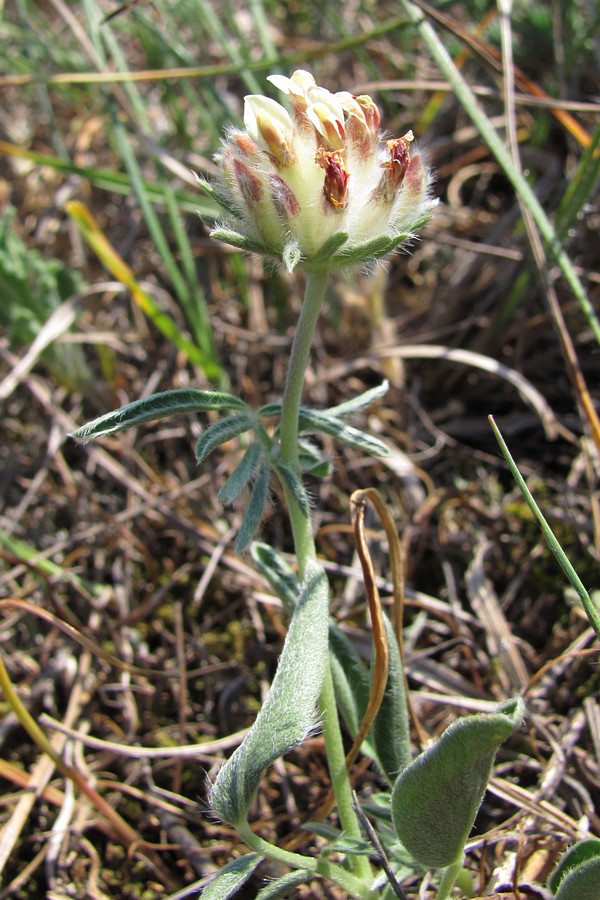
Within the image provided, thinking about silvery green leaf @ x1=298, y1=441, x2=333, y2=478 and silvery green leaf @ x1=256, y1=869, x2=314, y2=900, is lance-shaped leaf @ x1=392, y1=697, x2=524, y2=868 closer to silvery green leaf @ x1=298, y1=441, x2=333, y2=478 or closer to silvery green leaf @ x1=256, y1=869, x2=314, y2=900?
silvery green leaf @ x1=256, y1=869, x2=314, y2=900

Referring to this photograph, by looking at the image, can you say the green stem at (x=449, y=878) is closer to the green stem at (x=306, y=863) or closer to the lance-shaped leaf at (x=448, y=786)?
the lance-shaped leaf at (x=448, y=786)

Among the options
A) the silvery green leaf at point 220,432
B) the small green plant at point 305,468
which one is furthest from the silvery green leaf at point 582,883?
the silvery green leaf at point 220,432

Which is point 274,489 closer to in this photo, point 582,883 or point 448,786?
point 448,786

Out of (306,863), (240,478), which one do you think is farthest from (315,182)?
(306,863)

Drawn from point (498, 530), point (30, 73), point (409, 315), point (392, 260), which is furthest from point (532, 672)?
point (30, 73)

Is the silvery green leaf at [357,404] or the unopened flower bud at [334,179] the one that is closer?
the unopened flower bud at [334,179]
